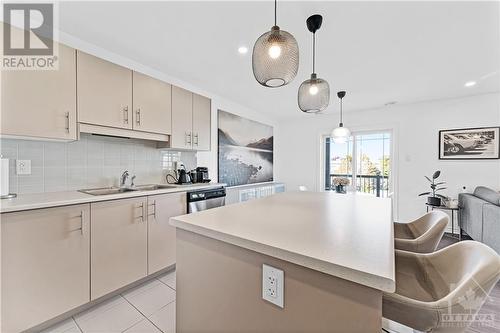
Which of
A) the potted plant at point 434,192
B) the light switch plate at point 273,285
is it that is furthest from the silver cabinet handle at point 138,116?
the potted plant at point 434,192

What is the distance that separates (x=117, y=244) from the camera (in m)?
1.89

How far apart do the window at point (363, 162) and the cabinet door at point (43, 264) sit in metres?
4.76

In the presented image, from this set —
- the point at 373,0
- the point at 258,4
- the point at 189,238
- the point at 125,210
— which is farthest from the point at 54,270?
the point at 373,0

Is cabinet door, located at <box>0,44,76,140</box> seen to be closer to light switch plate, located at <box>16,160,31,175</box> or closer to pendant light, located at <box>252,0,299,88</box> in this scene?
light switch plate, located at <box>16,160,31,175</box>

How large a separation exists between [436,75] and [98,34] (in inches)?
158

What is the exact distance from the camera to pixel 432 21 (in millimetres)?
1780

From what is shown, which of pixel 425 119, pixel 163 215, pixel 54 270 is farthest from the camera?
pixel 425 119

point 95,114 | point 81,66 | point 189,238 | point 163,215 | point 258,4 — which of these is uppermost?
point 258,4

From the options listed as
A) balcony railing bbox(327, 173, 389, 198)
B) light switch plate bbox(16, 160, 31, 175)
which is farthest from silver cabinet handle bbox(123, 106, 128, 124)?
balcony railing bbox(327, 173, 389, 198)

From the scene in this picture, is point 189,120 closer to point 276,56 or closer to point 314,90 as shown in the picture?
point 314,90

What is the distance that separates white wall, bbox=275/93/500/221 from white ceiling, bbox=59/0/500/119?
0.69m

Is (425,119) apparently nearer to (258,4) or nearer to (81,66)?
(258,4)

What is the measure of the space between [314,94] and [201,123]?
5.95ft

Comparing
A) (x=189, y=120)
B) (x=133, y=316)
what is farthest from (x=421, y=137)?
(x=133, y=316)
